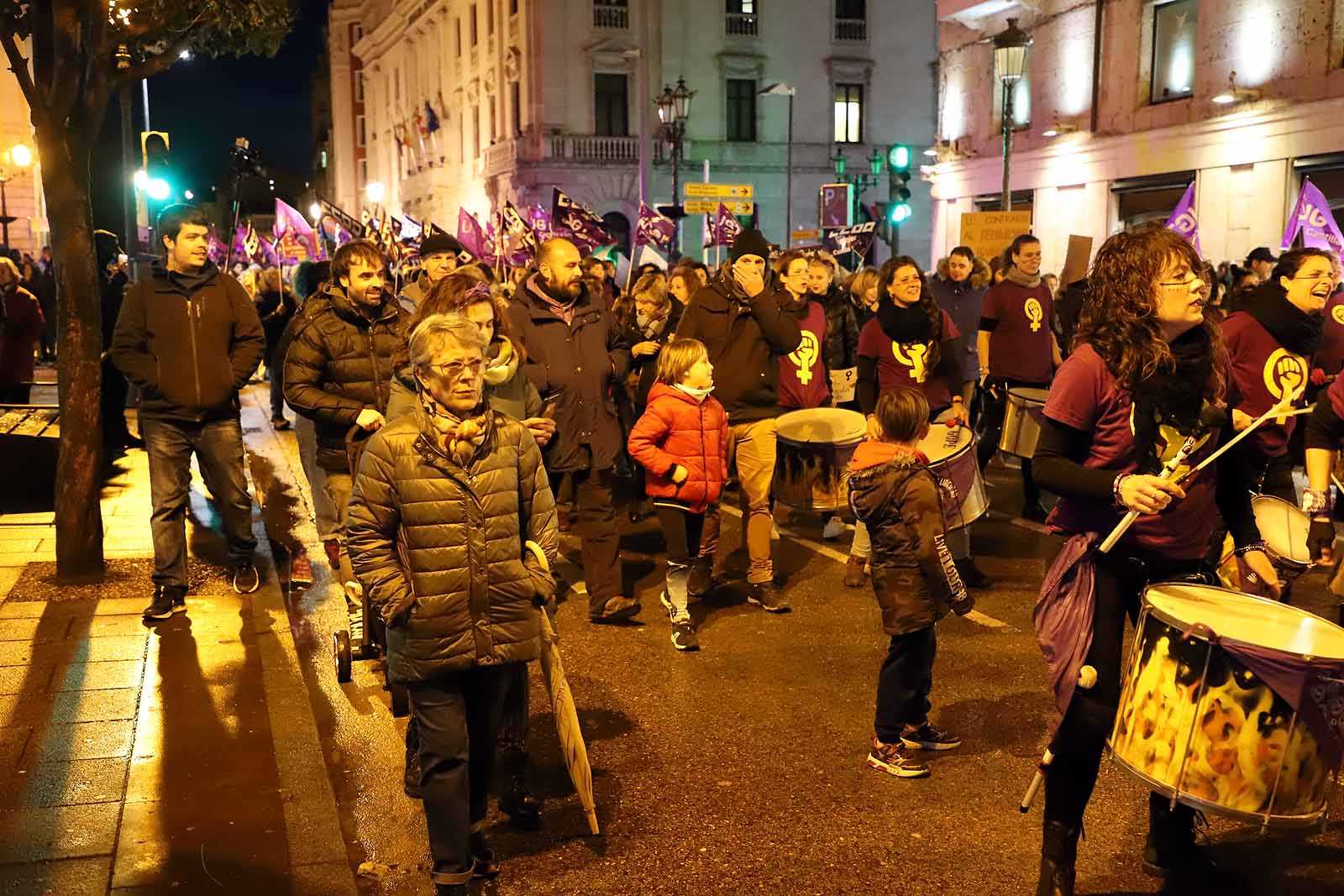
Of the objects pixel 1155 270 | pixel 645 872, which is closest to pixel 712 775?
pixel 645 872

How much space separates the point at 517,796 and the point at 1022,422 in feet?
17.3

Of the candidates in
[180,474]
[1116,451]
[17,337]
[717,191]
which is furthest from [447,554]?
[717,191]

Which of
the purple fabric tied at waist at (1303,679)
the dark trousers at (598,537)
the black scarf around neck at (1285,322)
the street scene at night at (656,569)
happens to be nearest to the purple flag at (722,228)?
the street scene at night at (656,569)

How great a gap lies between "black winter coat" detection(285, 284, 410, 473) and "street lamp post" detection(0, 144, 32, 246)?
81.2 feet

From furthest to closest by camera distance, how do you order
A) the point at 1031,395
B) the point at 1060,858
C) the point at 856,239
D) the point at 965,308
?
1. the point at 856,239
2. the point at 965,308
3. the point at 1031,395
4. the point at 1060,858

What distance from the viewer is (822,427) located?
8.35 metres

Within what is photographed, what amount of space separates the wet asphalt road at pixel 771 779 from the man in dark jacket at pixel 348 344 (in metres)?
1.33

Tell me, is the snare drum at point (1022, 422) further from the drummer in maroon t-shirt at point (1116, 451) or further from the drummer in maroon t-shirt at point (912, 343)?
the drummer in maroon t-shirt at point (1116, 451)

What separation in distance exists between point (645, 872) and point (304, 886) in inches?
42.8

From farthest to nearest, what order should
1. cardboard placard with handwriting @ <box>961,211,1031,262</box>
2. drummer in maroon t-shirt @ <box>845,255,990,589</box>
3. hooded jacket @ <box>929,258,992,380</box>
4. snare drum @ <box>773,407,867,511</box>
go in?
cardboard placard with handwriting @ <box>961,211,1031,262</box>
hooded jacket @ <box>929,258,992,380</box>
drummer in maroon t-shirt @ <box>845,255,990,589</box>
snare drum @ <box>773,407,867,511</box>

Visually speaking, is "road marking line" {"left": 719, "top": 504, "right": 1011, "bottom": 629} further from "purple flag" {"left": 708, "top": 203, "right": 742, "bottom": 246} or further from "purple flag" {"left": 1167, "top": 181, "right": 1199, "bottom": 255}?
"purple flag" {"left": 708, "top": 203, "right": 742, "bottom": 246}

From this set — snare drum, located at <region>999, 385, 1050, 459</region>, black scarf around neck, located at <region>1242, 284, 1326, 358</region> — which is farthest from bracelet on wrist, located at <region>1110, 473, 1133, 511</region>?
snare drum, located at <region>999, 385, 1050, 459</region>

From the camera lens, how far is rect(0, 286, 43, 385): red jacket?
598 inches

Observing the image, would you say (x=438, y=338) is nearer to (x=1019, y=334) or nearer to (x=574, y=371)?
(x=574, y=371)
